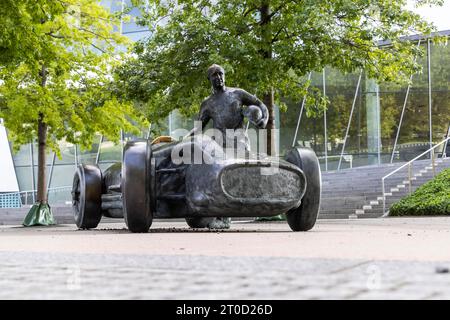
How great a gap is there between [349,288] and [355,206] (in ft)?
56.2

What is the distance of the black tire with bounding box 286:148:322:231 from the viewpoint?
33.8ft

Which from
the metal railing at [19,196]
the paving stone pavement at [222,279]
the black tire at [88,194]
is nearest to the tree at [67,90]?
the black tire at [88,194]

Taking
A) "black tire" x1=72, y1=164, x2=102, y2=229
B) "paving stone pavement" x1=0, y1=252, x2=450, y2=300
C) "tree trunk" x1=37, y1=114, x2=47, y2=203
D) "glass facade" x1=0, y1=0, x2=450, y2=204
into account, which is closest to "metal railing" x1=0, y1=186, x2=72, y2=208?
"glass facade" x1=0, y1=0, x2=450, y2=204

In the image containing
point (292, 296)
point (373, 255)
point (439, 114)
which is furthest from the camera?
point (439, 114)

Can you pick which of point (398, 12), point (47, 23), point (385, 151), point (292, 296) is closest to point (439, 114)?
point (385, 151)

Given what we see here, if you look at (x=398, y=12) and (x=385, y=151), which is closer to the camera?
(x=398, y=12)

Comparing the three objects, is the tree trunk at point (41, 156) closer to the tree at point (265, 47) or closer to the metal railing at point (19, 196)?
the tree at point (265, 47)

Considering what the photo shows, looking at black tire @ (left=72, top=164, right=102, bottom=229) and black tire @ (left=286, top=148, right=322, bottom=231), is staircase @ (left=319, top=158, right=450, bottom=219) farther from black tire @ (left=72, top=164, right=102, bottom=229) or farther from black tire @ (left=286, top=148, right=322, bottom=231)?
black tire @ (left=286, top=148, right=322, bottom=231)

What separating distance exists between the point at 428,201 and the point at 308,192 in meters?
9.17

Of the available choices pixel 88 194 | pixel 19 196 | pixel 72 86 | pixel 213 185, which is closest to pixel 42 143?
pixel 72 86

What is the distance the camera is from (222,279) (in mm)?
4293

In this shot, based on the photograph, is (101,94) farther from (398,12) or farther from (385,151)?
(385,151)

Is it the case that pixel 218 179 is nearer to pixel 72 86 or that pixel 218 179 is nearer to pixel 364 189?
pixel 72 86

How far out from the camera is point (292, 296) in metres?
3.62
